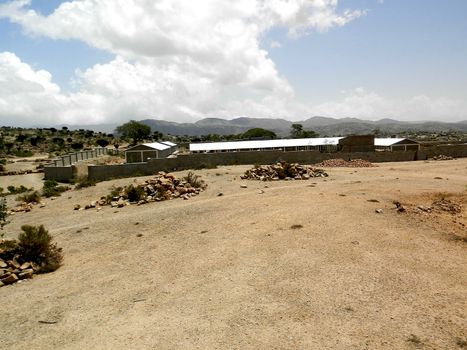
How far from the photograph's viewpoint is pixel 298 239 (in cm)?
1505

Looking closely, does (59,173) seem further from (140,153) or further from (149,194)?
(149,194)

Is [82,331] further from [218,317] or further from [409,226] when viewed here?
[409,226]

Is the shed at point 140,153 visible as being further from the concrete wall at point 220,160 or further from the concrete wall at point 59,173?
the concrete wall at point 220,160

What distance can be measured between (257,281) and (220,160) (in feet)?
102

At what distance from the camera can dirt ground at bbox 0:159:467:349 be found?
8867 millimetres

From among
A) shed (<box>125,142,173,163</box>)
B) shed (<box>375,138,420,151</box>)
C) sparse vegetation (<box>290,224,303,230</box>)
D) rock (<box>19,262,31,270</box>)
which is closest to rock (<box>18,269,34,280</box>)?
rock (<box>19,262,31,270</box>)

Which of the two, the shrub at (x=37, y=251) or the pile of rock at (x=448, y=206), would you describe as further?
the pile of rock at (x=448, y=206)

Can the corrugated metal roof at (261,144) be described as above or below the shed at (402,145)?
above

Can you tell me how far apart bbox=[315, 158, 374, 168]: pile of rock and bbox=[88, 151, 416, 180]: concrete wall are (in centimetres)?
140

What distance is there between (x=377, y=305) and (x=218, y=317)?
391 centimetres

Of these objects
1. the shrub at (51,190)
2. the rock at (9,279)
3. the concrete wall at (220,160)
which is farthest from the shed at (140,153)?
the rock at (9,279)

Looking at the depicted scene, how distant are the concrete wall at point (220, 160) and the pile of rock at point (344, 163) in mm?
1403

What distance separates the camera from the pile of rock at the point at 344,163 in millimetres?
42406

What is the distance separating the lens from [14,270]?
1391 centimetres
